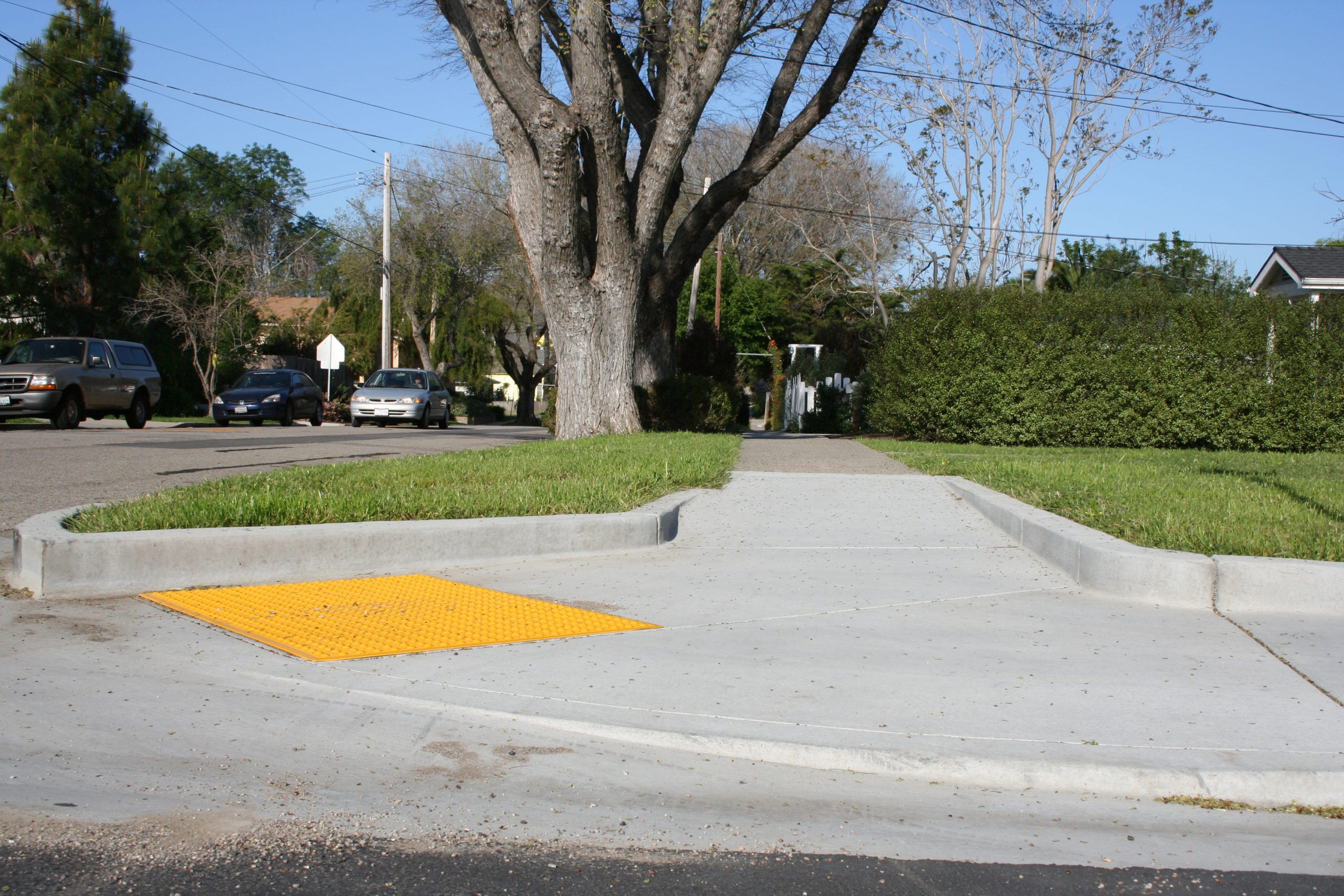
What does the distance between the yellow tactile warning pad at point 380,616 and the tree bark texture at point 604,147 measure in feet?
30.4

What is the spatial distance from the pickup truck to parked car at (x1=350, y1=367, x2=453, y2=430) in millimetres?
6341

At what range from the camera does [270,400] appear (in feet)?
87.2

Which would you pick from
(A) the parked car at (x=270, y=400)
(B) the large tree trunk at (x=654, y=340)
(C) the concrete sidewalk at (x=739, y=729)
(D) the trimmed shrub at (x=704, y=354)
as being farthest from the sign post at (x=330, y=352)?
(C) the concrete sidewalk at (x=739, y=729)

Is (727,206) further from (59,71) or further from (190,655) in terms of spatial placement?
(59,71)

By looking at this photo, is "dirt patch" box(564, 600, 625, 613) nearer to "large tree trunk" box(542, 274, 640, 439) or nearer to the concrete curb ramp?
the concrete curb ramp

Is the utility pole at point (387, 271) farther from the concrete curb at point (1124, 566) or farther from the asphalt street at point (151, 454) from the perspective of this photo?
the concrete curb at point (1124, 566)

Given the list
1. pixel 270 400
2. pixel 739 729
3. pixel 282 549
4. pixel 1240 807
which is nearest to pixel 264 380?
pixel 270 400

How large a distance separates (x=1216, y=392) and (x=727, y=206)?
8.43 m

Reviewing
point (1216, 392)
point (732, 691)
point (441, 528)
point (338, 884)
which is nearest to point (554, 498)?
point (441, 528)

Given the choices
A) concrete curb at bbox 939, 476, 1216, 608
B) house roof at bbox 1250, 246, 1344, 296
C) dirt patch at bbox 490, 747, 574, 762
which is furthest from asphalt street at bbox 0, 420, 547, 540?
house roof at bbox 1250, 246, 1344, 296

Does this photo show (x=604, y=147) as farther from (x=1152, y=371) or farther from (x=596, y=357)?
(x=1152, y=371)

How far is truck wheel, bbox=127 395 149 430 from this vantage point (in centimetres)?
2241

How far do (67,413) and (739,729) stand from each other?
65.7ft

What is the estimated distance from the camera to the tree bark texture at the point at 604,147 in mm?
14672
